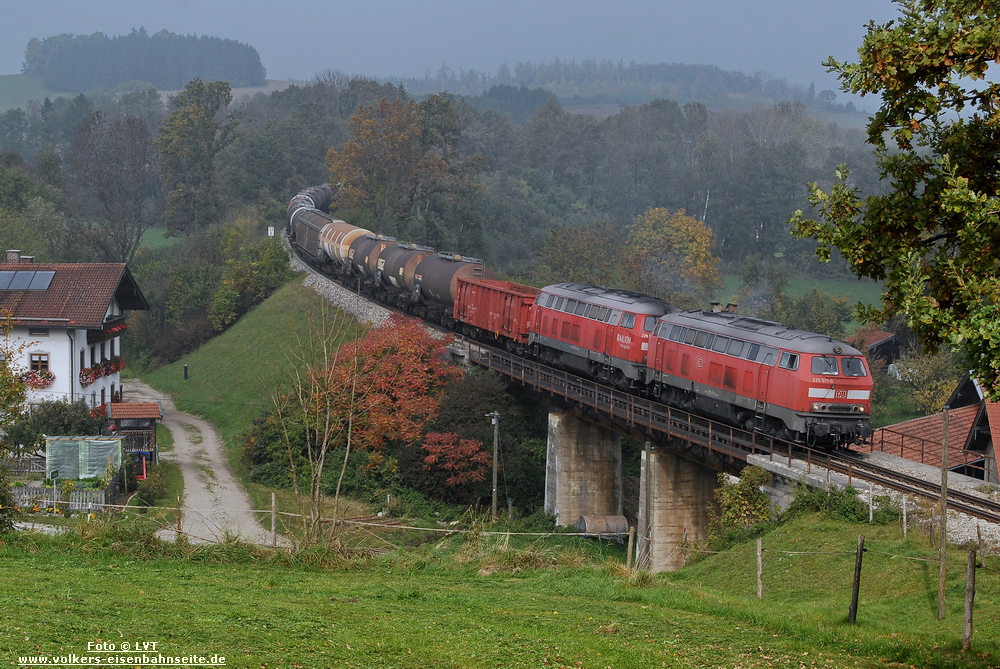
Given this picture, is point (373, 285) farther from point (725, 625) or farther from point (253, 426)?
point (725, 625)

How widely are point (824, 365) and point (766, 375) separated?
2.06 meters

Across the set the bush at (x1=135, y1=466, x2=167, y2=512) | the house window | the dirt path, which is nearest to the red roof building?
the dirt path

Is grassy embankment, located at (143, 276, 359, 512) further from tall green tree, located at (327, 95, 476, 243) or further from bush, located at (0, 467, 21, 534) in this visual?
bush, located at (0, 467, 21, 534)

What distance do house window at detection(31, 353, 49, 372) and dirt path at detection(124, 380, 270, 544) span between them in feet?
23.8

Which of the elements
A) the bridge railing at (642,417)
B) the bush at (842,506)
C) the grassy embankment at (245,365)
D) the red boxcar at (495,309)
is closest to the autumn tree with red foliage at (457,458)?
the bridge railing at (642,417)

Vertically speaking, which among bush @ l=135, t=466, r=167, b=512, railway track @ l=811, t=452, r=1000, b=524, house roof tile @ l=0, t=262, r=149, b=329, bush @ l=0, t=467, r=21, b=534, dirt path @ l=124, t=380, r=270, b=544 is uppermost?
house roof tile @ l=0, t=262, r=149, b=329

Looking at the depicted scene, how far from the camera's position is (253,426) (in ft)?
176

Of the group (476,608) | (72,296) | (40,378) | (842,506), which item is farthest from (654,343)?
(72,296)

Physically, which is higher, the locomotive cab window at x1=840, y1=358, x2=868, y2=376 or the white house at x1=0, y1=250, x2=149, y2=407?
the locomotive cab window at x1=840, y1=358, x2=868, y2=376

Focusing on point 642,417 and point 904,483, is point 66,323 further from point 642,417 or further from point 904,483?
point 904,483

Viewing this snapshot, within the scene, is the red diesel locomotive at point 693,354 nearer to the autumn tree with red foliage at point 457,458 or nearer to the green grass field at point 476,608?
the autumn tree with red foliage at point 457,458

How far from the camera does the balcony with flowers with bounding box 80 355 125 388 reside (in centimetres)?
4656

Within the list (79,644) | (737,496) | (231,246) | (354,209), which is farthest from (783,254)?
(79,644)

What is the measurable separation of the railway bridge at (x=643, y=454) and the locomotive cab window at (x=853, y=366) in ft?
10.1
